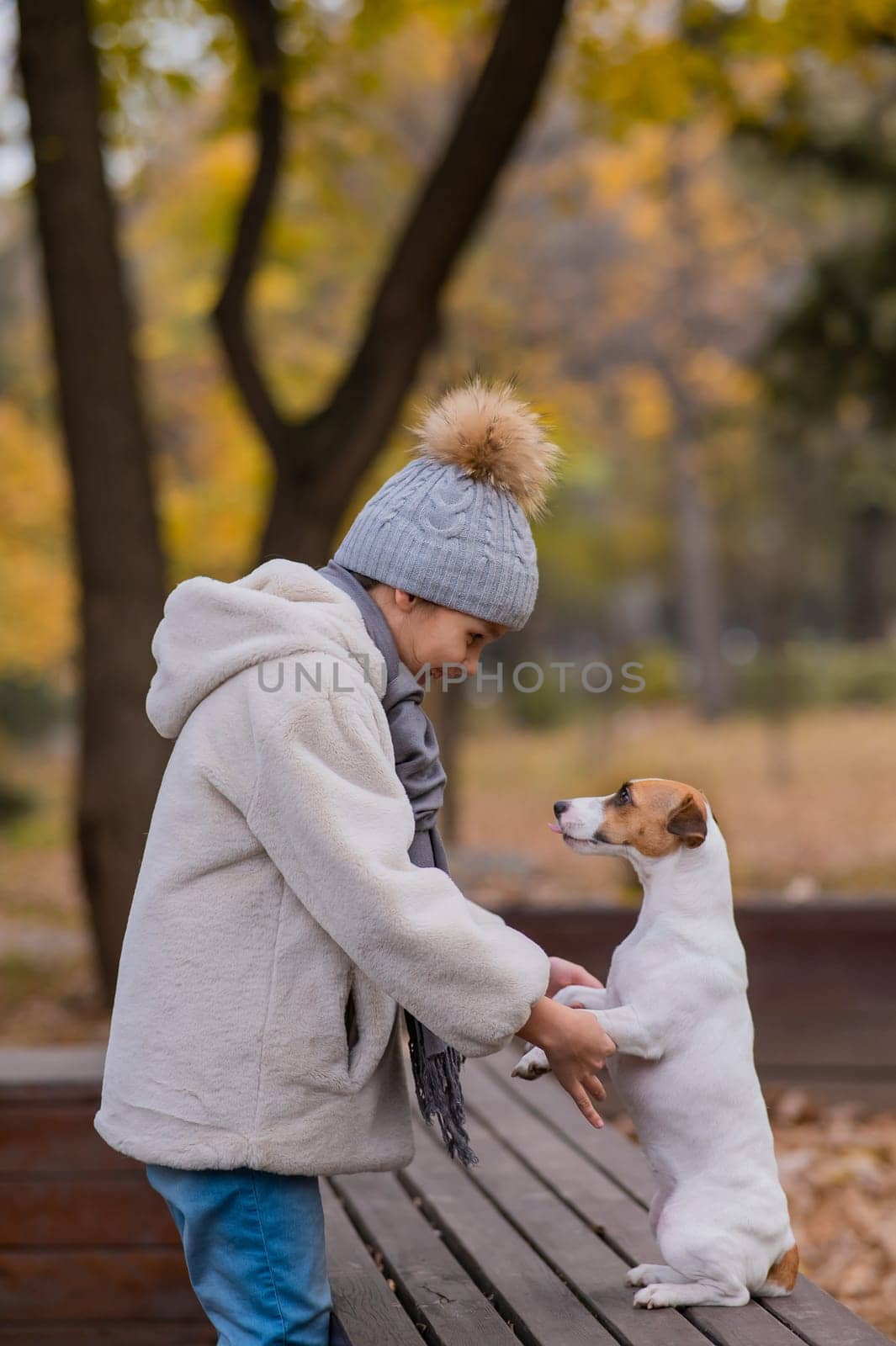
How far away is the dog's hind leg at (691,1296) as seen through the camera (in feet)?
8.45

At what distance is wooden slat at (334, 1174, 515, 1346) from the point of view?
264 centimetres

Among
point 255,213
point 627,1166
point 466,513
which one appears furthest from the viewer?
point 255,213

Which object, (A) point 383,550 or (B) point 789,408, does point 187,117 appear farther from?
(A) point 383,550

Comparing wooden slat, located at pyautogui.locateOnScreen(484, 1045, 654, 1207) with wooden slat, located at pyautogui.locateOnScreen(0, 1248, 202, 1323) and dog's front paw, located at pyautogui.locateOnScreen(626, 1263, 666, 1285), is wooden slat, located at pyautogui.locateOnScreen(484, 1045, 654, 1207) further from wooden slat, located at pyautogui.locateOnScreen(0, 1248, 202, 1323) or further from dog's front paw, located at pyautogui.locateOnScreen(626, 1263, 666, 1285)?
wooden slat, located at pyautogui.locateOnScreen(0, 1248, 202, 1323)

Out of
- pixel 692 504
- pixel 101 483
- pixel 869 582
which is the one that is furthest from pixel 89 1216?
pixel 869 582

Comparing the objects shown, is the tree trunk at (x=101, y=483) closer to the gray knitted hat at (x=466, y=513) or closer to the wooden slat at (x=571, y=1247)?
the wooden slat at (x=571, y=1247)

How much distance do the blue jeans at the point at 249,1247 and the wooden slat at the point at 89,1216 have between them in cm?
122

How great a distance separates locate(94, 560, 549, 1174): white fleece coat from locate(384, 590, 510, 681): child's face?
124 millimetres

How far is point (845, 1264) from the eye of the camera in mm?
4203

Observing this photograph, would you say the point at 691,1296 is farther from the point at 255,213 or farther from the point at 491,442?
the point at 255,213

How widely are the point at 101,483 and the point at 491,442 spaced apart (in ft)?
14.0

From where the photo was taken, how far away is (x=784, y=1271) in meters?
2.63

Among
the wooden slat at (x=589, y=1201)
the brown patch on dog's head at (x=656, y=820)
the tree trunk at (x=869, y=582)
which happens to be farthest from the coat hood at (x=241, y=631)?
the tree trunk at (x=869, y=582)

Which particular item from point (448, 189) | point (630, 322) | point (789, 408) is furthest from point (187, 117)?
point (448, 189)
